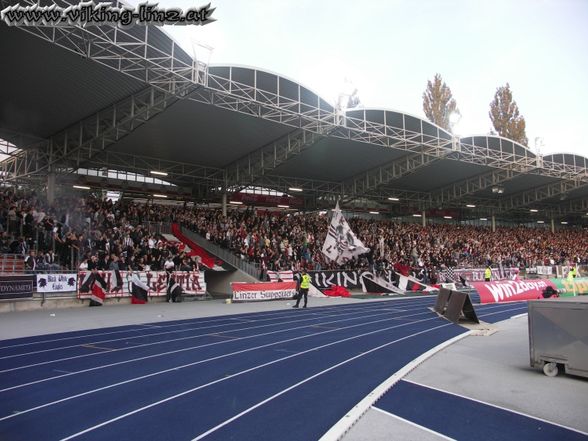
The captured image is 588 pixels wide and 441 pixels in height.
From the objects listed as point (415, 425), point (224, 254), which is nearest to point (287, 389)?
point (415, 425)

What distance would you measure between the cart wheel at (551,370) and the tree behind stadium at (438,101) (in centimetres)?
6657

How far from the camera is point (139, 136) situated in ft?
82.6

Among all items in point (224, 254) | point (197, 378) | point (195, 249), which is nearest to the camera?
point (197, 378)

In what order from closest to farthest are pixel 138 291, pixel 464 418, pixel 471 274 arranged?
pixel 464 418, pixel 138 291, pixel 471 274

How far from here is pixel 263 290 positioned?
2202 centimetres

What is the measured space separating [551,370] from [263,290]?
1602 cm

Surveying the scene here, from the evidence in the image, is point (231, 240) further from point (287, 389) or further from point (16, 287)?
point (287, 389)

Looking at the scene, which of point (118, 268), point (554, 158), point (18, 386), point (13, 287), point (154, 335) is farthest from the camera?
point (554, 158)

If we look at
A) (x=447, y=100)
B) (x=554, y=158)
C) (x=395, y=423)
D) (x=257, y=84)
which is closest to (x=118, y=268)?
(x=257, y=84)

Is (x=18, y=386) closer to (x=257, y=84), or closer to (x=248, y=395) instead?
(x=248, y=395)

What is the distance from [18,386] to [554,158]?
41913mm

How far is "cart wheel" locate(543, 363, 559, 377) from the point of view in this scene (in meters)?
6.98

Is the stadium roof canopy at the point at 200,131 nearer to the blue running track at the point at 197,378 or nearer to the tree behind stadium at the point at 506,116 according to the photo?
the blue running track at the point at 197,378

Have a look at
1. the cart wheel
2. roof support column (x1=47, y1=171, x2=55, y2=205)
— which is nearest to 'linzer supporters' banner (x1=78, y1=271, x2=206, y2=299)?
roof support column (x1=47, y1=171, x2=55, y2=205)
